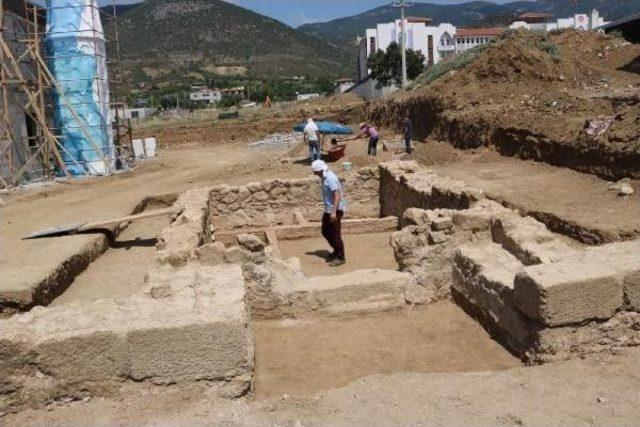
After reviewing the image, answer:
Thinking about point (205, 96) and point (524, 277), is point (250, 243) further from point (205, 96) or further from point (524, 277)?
point (205, 96)

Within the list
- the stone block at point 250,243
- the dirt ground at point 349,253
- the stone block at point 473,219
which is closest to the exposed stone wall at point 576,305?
the stone block at point 473,219

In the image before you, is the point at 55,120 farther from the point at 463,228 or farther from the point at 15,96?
the point at 463,228

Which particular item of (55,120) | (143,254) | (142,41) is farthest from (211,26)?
(143,254)

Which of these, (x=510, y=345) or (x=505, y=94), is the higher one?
(x=505, y=94)

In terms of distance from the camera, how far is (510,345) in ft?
17.5

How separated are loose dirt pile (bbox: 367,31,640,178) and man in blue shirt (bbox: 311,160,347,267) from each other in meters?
6.37

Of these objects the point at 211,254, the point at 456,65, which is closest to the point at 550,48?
the point at 456,65

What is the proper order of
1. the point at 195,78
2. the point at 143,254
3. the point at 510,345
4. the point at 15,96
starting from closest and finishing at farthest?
the point at 510,345 → the point at 143,254 → the point at 15,96 → the point at 195,78

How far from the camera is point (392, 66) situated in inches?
2142

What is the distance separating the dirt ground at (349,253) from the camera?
368 inches

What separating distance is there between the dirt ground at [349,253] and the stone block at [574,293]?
435cm

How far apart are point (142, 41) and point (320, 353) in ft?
392

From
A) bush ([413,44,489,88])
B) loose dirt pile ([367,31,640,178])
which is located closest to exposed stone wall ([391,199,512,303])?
loose dirt pile ([367,31,640,178])

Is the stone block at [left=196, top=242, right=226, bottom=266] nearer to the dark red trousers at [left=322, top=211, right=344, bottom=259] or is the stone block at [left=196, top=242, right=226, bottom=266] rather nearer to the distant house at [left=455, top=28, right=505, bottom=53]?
the dark red trousers at [left=322, top=211, right=344, bottom=259]
